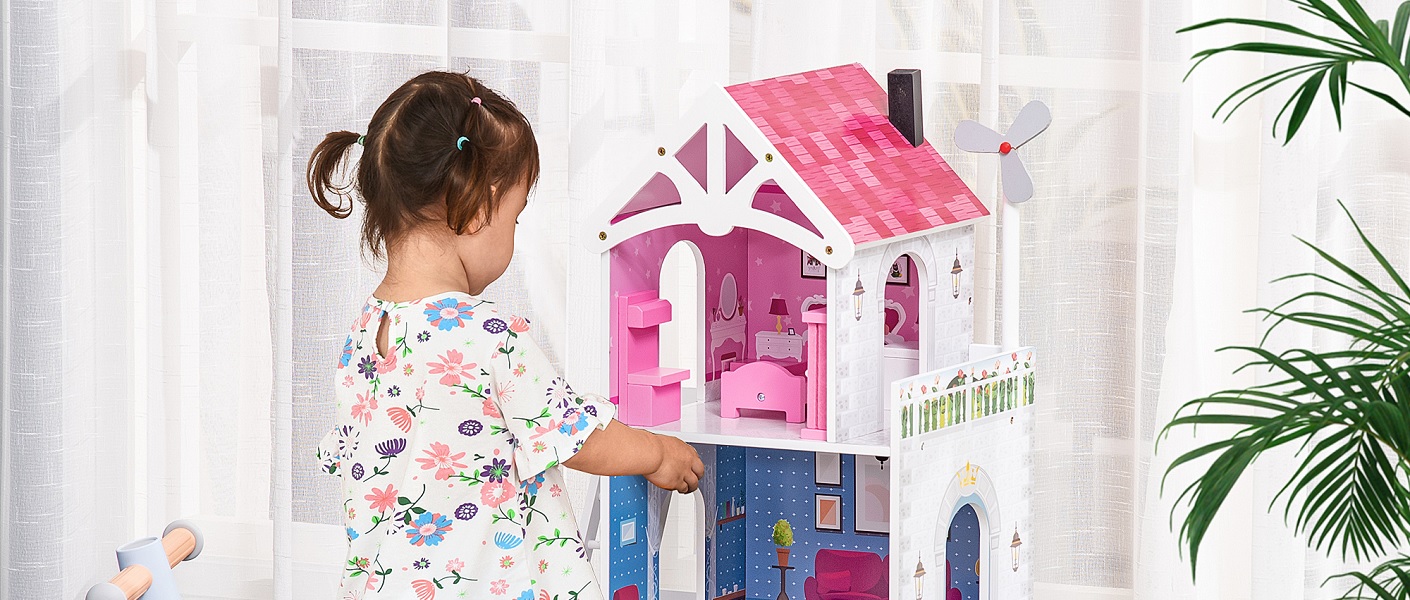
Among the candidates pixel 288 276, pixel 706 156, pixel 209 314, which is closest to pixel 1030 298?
pixel 706 156

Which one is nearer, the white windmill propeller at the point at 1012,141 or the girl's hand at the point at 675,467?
the girl's hand at the point at 675,467

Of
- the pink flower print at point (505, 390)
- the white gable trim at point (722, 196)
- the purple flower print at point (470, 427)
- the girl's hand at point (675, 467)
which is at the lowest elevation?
the girl's hand at point (675, 467)

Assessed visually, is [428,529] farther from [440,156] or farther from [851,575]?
[851,575]

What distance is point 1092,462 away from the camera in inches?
82.0

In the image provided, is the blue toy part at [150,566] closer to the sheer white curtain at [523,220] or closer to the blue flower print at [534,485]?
the blue flower print at [534,485]

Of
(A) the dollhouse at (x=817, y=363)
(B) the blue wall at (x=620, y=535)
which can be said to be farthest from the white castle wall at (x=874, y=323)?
(B) the blue wall at (x=620, y=535)

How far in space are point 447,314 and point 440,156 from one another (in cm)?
14

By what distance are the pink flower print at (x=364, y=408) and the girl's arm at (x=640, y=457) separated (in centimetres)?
19

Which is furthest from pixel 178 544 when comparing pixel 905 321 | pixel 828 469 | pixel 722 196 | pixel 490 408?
pixel 905 321

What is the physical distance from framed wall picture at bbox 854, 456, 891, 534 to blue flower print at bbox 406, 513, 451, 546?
19.0 inches

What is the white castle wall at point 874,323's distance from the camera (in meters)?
1.44

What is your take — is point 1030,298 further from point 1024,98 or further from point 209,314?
point 209,314

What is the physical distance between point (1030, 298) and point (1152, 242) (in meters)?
0.17

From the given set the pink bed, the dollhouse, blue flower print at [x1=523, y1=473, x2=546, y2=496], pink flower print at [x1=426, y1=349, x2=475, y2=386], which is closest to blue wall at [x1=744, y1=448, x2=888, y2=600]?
the dollhouse
